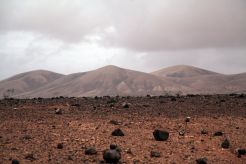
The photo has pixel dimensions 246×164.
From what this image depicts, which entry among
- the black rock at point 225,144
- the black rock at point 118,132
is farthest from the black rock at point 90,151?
the black rock at point 225,144

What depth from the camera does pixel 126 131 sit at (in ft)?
59.8

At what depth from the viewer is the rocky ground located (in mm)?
14586

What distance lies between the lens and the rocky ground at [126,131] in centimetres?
1459

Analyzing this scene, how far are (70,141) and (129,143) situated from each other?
2385mm

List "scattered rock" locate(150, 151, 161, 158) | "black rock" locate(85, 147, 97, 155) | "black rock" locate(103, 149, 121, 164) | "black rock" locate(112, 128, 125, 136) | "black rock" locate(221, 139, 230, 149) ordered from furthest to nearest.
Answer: "black rock" locate(112, 128, 125, 136)
"black rock" locate(221, 139, 230, 149)
"scattered rock" locate(150, 151, 161, 158)
"black rock" locate(85, 147, 97, 155)
"black rock" locate(103, 149, 121, 164)

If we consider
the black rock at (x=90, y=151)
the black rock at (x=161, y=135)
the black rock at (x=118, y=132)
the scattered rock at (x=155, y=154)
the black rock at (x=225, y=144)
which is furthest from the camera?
the black rock at (x=118, y=132)

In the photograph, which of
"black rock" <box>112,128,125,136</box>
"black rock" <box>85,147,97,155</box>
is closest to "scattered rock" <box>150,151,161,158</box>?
"black rock" <box>85,147,97,155</box>

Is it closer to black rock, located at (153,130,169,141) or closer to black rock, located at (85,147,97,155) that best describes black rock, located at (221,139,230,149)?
black rock, located at (153,130,169,141)

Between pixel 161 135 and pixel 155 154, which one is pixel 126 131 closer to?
pixel 161 135

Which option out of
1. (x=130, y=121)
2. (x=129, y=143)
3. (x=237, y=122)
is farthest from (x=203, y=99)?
(x=129, y=143)

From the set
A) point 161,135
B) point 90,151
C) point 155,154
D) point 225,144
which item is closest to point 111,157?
point 90,151

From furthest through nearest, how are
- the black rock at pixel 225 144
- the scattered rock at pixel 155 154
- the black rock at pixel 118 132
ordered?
the black rock at pixel 118 132 < the black rock at pixel 225 144 < the scattered rock at pixel 155 154

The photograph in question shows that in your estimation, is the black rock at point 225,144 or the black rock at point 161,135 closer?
the black rock at point 225,144

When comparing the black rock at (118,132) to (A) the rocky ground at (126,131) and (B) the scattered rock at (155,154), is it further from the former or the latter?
(B) the scattered rock at (155,154)
